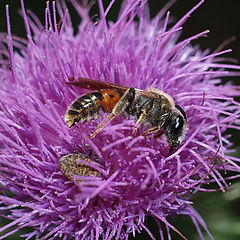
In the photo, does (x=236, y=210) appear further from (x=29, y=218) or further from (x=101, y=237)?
(x=29, y=218)

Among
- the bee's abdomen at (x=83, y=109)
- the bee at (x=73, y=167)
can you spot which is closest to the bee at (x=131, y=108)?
the bee's abdomen at (x=83, y=109)

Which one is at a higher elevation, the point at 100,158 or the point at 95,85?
the point at 95,85

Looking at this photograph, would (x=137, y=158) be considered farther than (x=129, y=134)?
No

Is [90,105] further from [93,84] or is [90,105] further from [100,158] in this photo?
[100,158]

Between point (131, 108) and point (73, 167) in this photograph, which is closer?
point (73, 167)

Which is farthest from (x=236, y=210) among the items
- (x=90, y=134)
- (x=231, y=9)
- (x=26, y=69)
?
(x=231, y=9)

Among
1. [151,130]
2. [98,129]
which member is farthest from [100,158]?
[151,130]

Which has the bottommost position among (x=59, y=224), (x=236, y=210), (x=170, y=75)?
(x=236, y=210)

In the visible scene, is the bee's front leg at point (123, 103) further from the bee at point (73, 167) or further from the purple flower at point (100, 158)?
the bee at point (73, 167)
